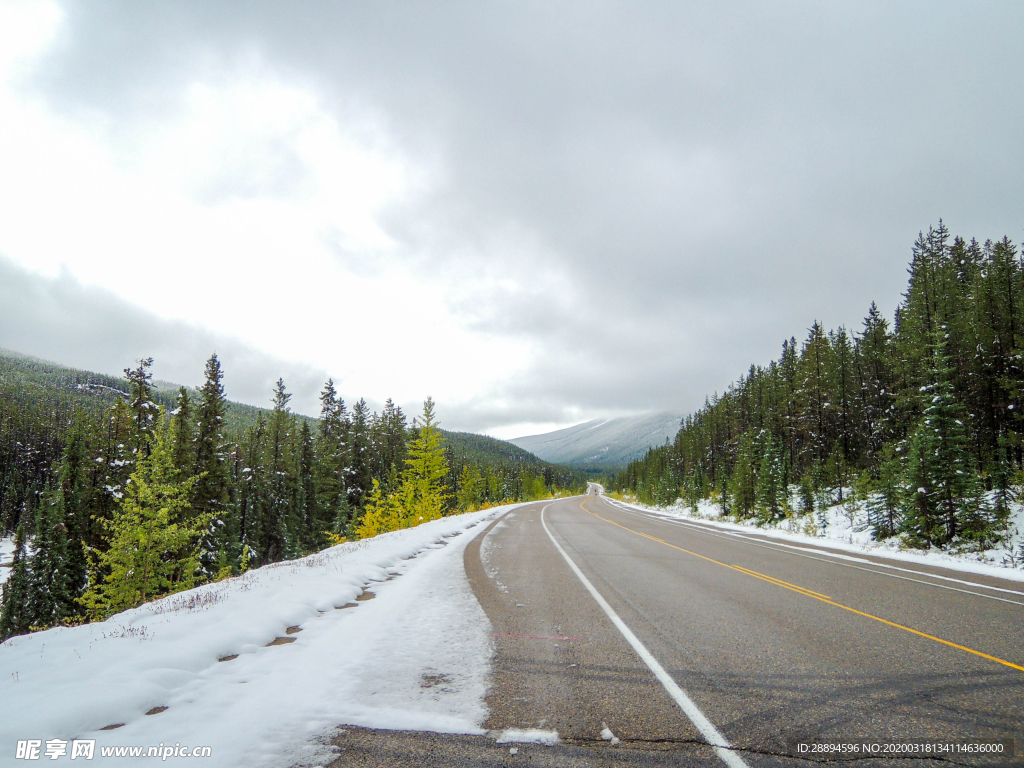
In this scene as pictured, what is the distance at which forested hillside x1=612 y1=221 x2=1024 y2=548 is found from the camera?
14.8m

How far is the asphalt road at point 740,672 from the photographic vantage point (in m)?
3.20

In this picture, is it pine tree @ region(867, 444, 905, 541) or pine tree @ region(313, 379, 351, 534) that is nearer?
pine tree @ region(867, 444, 905, 541)

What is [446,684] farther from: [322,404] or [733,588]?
[322,404]

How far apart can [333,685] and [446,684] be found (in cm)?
108

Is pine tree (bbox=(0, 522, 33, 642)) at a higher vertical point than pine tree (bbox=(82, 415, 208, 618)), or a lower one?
lower

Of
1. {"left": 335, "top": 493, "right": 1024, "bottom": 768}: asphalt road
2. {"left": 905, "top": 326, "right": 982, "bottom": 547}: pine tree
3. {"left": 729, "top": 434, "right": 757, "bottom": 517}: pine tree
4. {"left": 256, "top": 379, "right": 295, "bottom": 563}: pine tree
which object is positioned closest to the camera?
{"left": 335, "top": 493, "right": 1024, "bottom": 768}: asphalt road

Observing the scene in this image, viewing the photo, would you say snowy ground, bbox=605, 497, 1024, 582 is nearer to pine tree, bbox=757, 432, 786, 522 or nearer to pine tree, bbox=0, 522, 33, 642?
pine tree, bbox=757, 432, 786, 522

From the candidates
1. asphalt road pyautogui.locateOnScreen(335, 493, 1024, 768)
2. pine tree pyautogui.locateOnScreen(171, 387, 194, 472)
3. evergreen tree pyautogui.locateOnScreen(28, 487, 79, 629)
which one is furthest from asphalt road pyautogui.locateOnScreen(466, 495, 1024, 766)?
evergreen tree pyautogui.locateOnScreen(28, 487, 79, 629)

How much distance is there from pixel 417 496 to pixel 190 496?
13.4 metres

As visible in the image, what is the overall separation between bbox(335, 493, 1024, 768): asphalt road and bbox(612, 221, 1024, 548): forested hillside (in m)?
7.01

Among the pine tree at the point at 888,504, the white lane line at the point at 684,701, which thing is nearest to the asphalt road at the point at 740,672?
the white lane line at the point at 684,701

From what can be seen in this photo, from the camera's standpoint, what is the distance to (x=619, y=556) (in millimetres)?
12594

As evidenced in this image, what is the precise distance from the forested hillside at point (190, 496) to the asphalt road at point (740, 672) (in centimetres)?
1315

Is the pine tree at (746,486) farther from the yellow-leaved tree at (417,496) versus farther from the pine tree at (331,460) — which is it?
the pine tree at (331,460)
